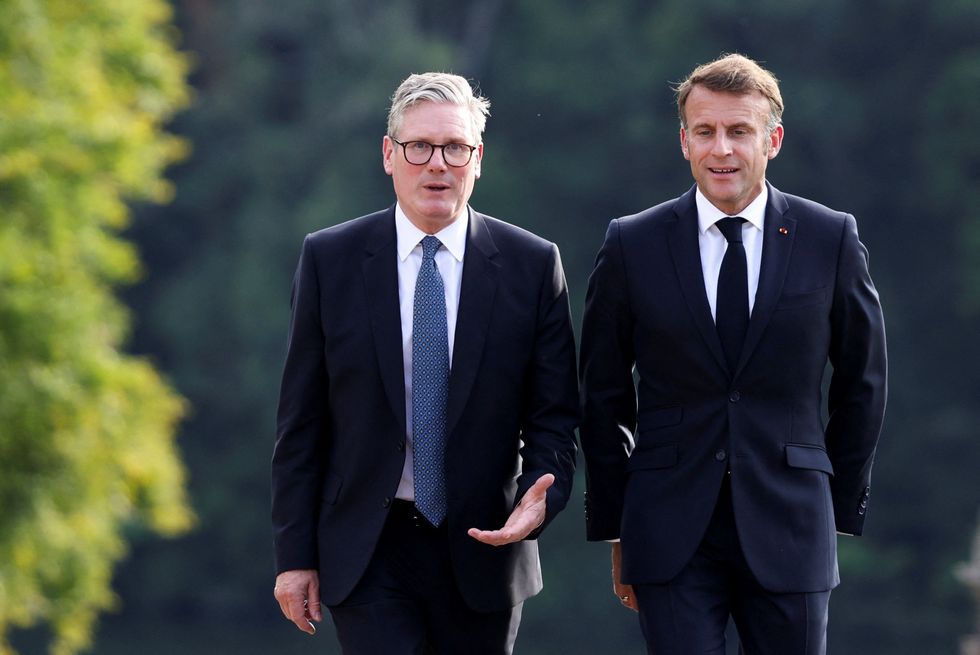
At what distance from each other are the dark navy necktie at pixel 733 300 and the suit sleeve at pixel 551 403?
393mm

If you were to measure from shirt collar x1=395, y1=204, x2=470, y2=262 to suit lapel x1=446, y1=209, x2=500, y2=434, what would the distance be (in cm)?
2

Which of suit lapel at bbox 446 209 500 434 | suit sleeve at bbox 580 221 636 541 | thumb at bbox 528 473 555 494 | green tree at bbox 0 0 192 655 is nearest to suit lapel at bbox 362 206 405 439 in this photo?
suit lapel at bbox 446 209 500 434

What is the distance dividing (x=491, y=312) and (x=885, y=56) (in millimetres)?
26431

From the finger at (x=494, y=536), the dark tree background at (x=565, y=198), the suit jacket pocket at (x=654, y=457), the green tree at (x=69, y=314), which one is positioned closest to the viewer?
the finger at (x=494, y=536)

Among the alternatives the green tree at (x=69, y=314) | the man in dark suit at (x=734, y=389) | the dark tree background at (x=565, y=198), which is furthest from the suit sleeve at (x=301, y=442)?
the dark tree background at (x=565, y=198)

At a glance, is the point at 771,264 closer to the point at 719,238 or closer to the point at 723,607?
the point at 719,238

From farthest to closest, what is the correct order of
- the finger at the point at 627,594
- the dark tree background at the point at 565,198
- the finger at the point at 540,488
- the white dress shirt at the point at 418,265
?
the dark tree background at the point at 565,198 → the finger at the point at 627,594 → the white dress shirt at the point at 418,265 → the finger at the point at 540,488

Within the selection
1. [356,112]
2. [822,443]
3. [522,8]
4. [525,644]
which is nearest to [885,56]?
[522,8]

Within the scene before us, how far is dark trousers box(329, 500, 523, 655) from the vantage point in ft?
15.8

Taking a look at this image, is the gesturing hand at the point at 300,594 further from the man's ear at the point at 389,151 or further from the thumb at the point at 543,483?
the man's ear at the point at 389,151

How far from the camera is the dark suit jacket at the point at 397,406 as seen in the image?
4.82m

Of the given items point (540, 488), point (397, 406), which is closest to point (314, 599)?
point (397, 406)

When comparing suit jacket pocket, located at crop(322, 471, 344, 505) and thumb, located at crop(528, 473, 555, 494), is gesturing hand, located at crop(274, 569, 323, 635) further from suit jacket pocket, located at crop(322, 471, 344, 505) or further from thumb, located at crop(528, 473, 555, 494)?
thumb, located at crop(528, 473, 555, 494)

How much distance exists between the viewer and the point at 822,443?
4836mm
